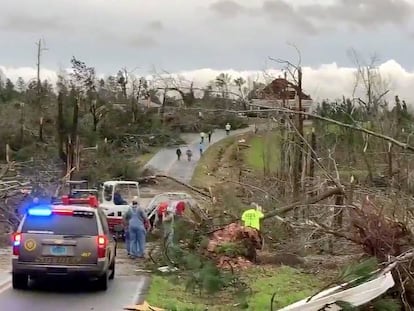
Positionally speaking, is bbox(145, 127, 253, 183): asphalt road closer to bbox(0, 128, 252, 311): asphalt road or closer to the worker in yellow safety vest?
the worker in yellow safety vest

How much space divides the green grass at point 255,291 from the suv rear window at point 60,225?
156 centimetres

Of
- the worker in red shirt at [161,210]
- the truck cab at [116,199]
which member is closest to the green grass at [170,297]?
the worker in red shirt at [161,210]

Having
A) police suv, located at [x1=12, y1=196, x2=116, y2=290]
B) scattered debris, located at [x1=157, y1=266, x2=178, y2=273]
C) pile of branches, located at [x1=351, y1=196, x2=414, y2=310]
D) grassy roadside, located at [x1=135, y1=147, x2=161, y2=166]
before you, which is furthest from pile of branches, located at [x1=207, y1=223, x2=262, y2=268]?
grassy roadside, located at [x1=135, y1=147, x2=161, y2=166]

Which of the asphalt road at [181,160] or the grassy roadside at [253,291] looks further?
the asphalt road at [181,160]

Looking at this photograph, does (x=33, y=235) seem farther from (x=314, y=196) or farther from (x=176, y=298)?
(x=314, y=196)

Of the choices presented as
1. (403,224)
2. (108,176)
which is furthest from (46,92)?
(403,224)

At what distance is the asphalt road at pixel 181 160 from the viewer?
45.4 metres

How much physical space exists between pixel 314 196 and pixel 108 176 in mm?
20447

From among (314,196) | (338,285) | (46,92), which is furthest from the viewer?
(46,92)

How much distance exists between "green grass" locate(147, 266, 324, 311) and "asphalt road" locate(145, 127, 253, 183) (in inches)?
1099

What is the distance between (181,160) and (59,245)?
39554mm

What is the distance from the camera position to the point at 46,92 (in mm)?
61562

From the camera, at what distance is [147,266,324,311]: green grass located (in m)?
11.5

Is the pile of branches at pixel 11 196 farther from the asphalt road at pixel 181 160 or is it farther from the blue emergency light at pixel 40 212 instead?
the asphalt road at pixel 181 160
